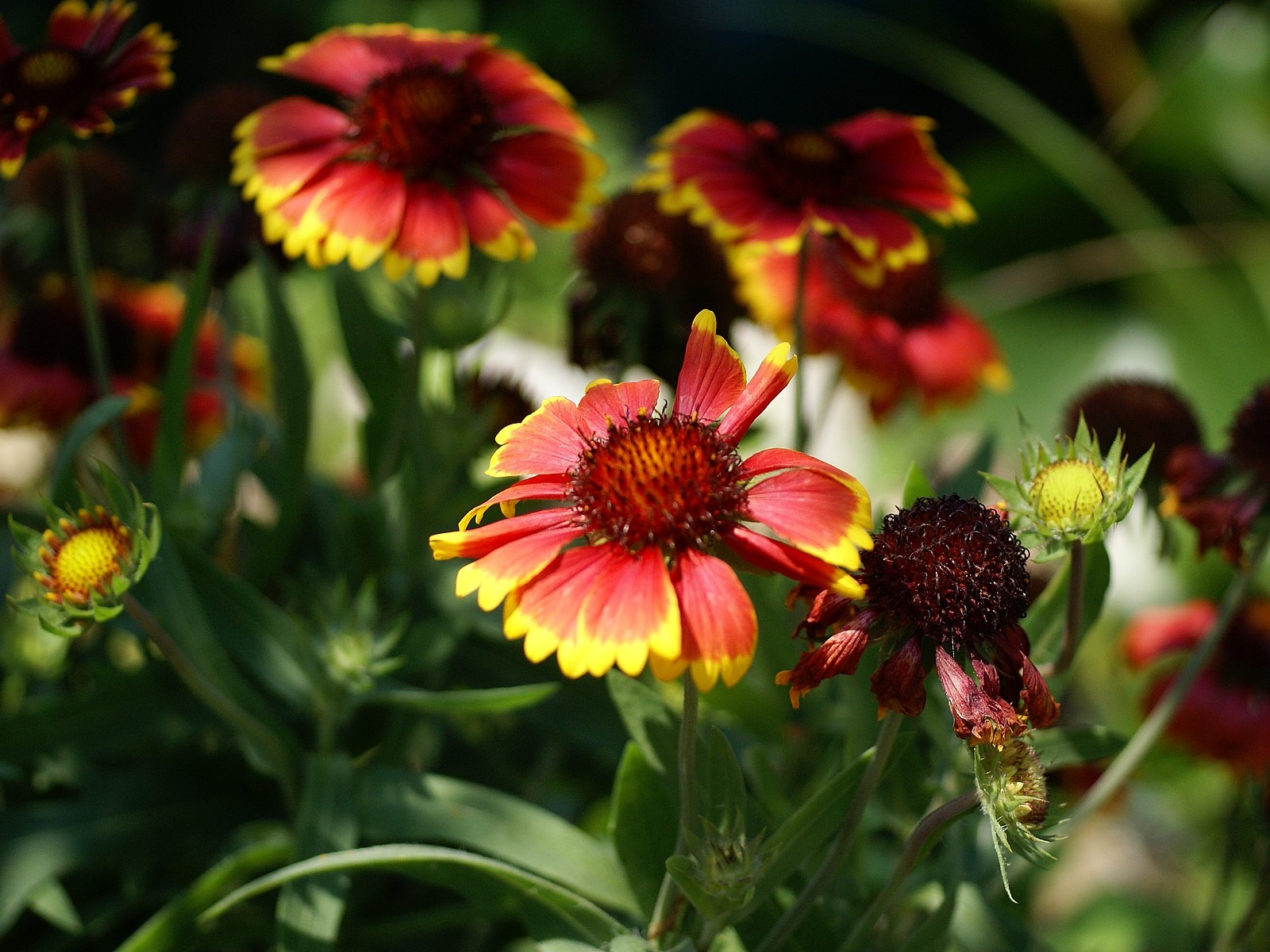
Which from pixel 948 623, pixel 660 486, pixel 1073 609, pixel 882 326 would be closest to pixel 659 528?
pixel 660 486

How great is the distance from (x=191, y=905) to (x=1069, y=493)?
529 millimetres

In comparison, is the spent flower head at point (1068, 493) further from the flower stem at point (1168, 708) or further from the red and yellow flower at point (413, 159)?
the red and yellow flower at point (413, 159)

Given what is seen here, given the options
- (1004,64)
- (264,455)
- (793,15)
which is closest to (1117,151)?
(1004,64)

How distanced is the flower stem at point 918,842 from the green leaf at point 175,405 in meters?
0.52

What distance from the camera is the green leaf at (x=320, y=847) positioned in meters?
0.63

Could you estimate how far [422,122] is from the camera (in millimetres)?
741

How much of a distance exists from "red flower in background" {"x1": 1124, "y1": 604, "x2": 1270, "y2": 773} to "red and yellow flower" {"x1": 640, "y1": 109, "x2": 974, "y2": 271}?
16.3 inches

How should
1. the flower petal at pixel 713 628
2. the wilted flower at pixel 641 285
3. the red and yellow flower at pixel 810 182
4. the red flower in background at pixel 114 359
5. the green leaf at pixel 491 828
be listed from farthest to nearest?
1. the red flower in background at pixel 114 359
2. the wilted flower at pixel 641 285
3. the red and yellow flower at pixel 810 182
4. the green leaf at pixel 491 828
5. the flower petal at pixel 713 628

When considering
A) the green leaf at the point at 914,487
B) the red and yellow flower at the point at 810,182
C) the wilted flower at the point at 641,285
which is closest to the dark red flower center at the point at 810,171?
the red and yellow flower at the point at 810,182

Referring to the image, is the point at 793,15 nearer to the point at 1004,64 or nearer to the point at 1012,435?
the point at 1004,64

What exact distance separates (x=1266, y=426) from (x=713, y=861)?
0.45 metres

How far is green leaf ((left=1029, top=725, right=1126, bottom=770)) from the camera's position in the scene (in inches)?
25.6

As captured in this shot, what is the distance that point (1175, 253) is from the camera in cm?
215

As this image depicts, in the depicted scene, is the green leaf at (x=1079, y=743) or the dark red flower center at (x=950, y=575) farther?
the green leaf at (x=1079, y=743)
